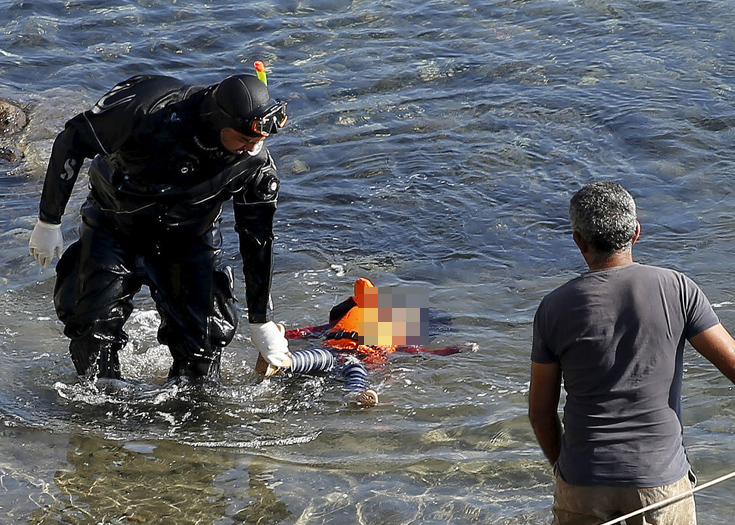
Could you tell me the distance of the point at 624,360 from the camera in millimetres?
2709

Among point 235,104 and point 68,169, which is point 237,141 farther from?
point 68,169

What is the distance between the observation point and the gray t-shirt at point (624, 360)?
268 cm

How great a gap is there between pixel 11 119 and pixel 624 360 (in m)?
8.73

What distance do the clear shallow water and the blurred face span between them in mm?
1510

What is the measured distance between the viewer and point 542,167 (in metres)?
8.38

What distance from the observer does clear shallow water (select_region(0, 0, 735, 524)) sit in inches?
167

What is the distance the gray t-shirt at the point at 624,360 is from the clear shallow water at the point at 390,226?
1208 millimetres

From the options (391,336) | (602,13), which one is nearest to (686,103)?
(602,13)

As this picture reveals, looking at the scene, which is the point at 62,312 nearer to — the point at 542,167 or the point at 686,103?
the point at 542,167

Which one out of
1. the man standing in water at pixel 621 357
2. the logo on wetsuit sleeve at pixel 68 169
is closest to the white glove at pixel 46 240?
the logo on wetsuit sleeve at pixel 68 169

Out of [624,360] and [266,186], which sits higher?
[266,186]

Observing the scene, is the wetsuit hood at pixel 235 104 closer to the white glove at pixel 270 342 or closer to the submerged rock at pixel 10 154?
the white glove at pixel 270 342

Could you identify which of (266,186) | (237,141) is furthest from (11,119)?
(237,141)

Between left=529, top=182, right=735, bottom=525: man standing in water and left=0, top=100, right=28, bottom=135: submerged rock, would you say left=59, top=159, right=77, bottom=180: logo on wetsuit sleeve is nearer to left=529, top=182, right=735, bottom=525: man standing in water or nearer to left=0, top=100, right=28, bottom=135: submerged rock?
left=529, top=182, right=735, bottom=525: man standing in water
